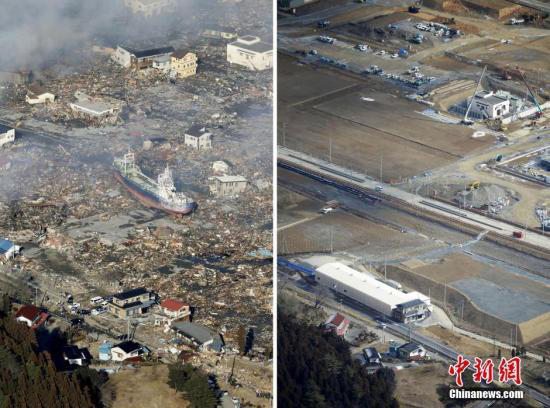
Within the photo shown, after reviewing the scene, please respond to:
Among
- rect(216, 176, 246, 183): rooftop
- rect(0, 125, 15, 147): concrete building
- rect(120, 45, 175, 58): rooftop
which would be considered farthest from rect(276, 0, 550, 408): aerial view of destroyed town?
rect(0, 125, 15, 147): concrete building

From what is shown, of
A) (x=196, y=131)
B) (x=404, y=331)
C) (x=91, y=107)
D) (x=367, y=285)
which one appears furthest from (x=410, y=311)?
(x=91, y=107)

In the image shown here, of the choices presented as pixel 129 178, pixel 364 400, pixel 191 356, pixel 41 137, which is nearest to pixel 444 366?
pixel 364 400

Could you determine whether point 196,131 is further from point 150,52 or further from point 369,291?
point 369,291

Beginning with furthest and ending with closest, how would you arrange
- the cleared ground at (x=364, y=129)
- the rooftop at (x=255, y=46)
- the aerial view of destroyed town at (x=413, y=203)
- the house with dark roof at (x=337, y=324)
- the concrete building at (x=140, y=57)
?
1. the rooftop at (x=255, y=46)
2. the concrete building at (x=140, y=57)
3. the cleared ground at (x=364, y=129)
4. the house with dark roof at (x=337, y=324)
5. the aerial view of destroyed town at (x=413, y=203)

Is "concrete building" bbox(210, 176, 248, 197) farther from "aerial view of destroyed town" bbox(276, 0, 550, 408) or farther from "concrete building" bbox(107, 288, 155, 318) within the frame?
"concrete building" bbox(107, 288, 155, 318)

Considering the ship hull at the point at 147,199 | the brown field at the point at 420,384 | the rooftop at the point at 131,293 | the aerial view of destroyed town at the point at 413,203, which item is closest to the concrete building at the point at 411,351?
the aerial view of destroyed town at the point at 413,203

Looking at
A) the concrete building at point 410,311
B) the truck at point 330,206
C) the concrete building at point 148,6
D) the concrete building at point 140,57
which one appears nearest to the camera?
the concrete building at point 410,311

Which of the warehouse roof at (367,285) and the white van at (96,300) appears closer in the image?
the warehouse roof at (367,285)

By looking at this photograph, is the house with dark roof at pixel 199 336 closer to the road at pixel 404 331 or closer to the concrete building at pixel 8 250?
the road at pixel 404 331
